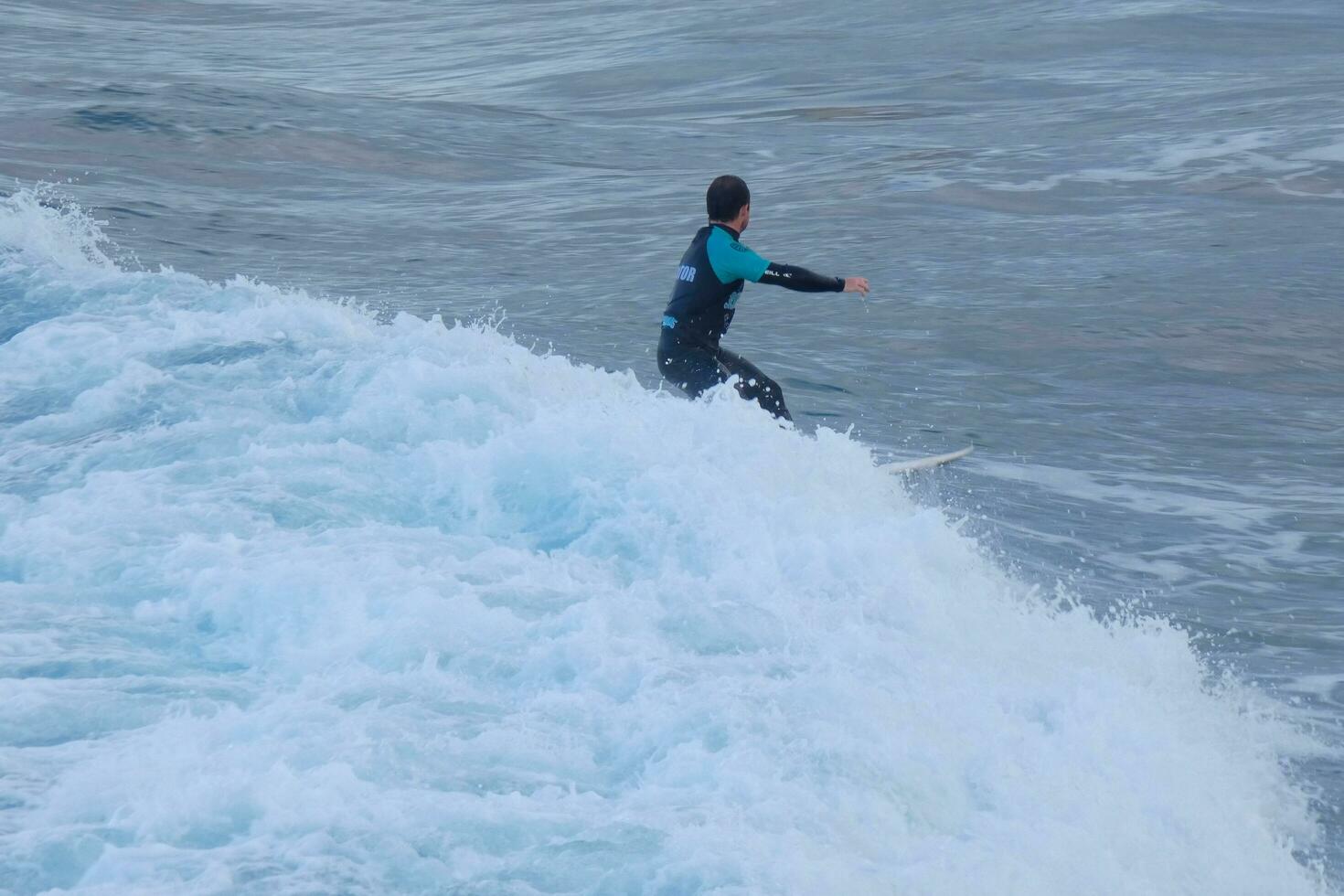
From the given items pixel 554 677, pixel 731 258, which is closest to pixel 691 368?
pixel 731 258

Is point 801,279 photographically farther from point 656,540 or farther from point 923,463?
point 656,540

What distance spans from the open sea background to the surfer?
544mm

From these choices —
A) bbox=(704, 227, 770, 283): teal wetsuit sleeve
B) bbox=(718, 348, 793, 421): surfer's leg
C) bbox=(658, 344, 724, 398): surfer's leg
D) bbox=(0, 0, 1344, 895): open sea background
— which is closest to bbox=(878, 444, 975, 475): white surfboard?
bbox=(0, 0, 1344, 895): open sea background

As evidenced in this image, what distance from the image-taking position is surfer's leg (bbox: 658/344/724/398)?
9.43 m

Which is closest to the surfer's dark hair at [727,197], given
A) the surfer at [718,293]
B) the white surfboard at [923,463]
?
the surfer at [718,293]

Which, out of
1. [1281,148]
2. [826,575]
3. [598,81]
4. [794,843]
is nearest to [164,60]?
[598,81]

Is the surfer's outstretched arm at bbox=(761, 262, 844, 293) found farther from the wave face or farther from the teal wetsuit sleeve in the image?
the wave face

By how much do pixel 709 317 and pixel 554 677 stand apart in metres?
4.17

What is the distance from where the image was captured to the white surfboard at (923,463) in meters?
9.16

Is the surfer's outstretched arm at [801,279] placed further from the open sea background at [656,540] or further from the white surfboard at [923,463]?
the white surfboard at [923,463]

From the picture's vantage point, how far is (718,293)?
9.32m

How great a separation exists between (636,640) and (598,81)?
73.8 ft

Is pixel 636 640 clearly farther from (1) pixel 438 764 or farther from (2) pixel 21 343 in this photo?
(2) pixel 21 343

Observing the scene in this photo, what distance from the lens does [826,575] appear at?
6.61 meters
